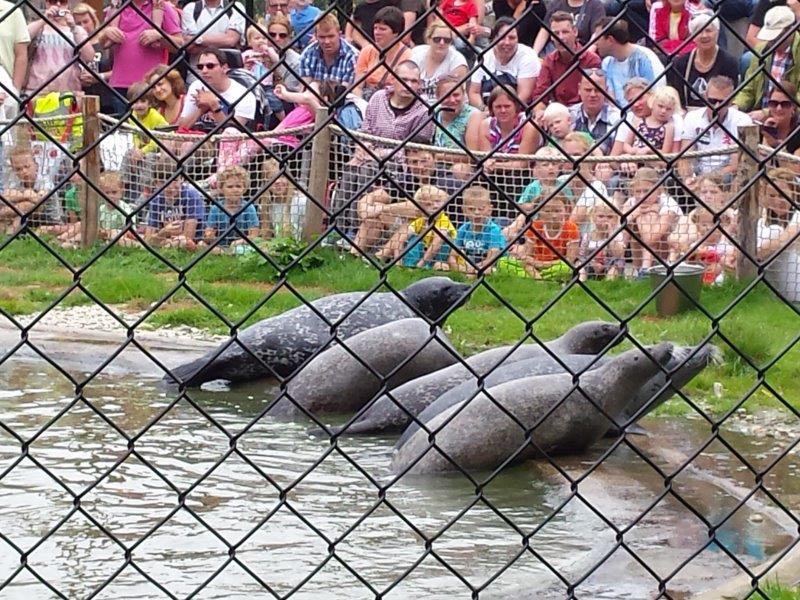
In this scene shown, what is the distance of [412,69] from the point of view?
10406 millimetres

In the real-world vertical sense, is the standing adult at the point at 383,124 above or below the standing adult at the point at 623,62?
below

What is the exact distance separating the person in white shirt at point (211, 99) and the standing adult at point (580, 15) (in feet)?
7.76

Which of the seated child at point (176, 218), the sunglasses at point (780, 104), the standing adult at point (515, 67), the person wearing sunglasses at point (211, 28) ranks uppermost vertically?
the person wearing sunglasses at point (211, 28)

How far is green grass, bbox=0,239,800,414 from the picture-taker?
7.76 meters

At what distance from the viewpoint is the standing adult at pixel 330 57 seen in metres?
11.6

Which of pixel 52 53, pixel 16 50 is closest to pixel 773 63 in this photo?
pixel 52 53

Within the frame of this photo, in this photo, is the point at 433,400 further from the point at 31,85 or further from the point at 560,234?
the point at 31,85

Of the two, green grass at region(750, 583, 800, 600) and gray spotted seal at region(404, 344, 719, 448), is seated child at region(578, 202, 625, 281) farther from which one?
green grass at region(750, 583, 800, 600)

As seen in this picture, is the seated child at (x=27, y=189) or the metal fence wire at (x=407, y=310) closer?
the metal fence wire at (x=407, y=310)

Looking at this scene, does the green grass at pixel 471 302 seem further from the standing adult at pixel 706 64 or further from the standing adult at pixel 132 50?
the standing adult at pixel 132 50

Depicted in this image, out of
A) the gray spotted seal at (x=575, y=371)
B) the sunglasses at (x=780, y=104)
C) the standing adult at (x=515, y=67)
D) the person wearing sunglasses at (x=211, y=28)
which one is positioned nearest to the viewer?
the gray spotted seal at (x=575, y=371)

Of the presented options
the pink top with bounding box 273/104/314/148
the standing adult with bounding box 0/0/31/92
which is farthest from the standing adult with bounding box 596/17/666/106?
the standing adult with bounding box 0/0/31/92

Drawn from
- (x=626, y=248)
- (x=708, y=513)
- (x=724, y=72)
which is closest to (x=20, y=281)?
(x=626, y=248)

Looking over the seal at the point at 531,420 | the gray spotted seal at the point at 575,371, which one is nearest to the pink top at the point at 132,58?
the gray spotted seal at the point at 575,371
